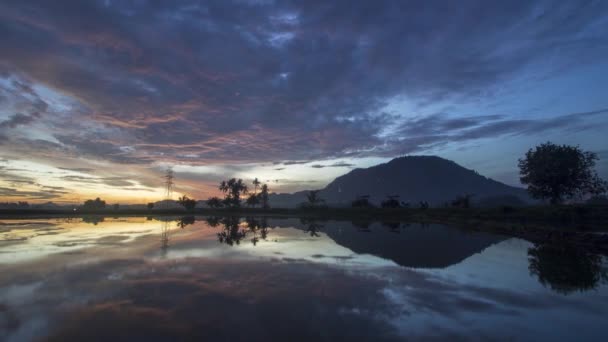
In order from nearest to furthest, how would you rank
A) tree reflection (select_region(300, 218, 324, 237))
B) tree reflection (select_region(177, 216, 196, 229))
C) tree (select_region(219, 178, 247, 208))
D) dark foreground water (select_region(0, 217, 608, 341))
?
dark foreground water (select_region(0, 217, 608, 341)), tree reflection (select_region(300, 218, 324, 237)), tree reflection (select_region(177, 216, 196, 229)), tree (select_region(219, 178, 247, 208))

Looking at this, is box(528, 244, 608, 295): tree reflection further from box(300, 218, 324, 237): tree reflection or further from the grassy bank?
box(300, 218, 324, 237): tree reflection

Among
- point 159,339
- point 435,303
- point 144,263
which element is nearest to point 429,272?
point 435,303

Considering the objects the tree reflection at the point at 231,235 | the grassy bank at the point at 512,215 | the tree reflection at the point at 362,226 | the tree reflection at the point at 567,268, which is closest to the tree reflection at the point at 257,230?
the tree reflection at the point at 231,235

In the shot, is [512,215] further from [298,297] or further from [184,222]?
[184,222]

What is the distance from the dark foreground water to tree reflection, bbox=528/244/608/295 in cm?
10

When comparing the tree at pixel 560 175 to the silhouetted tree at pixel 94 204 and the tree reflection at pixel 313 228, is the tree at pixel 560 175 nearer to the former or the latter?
the tree reflection at pixel 313 228

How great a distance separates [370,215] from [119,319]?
78.3 meters

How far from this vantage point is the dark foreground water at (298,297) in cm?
893

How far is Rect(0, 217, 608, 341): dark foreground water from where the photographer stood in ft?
29.3

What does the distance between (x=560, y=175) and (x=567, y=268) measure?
49.4 meters

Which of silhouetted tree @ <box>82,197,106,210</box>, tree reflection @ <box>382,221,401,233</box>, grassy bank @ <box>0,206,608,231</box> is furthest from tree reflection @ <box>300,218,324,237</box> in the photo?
silhouetted tree @ <box>82,197,106,210</box>

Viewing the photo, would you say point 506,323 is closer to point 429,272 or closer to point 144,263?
point 429,272

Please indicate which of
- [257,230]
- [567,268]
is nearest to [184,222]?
[257,230]

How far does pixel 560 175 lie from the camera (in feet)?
184
